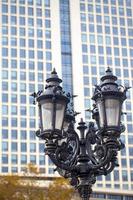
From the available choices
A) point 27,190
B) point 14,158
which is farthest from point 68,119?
point 14,158

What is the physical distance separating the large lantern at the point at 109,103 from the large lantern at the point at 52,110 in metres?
0.78

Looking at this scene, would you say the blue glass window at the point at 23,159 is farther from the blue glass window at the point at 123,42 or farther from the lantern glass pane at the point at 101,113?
the lantern glass pane at the point at 101,113

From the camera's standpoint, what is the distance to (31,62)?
337 feet

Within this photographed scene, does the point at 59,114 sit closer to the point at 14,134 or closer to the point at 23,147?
the point at 23,147

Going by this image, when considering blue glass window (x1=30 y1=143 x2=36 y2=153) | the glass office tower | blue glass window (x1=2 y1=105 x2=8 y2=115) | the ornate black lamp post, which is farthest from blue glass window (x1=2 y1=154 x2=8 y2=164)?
the ornate black lamp post

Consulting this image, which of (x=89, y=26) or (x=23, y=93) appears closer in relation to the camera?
(x=23, y=93)

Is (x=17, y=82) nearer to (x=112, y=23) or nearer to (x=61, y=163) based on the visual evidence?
(x=112, y=23)

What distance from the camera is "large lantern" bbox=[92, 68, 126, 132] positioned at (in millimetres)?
12820

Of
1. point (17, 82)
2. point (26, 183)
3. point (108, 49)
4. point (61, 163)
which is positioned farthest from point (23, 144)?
point (61, 163)

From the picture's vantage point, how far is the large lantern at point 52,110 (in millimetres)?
12812

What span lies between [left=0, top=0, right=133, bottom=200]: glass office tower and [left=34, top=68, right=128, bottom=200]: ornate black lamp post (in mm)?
80903

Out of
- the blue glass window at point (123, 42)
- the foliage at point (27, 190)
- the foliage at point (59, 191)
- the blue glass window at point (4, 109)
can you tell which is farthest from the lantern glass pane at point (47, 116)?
the blue glass window at point (123, 42)

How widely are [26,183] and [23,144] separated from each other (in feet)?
128

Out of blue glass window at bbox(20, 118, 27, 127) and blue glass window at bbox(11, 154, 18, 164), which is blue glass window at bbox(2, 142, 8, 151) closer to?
blue glass window at bbox(11, 154, 18, 164)
